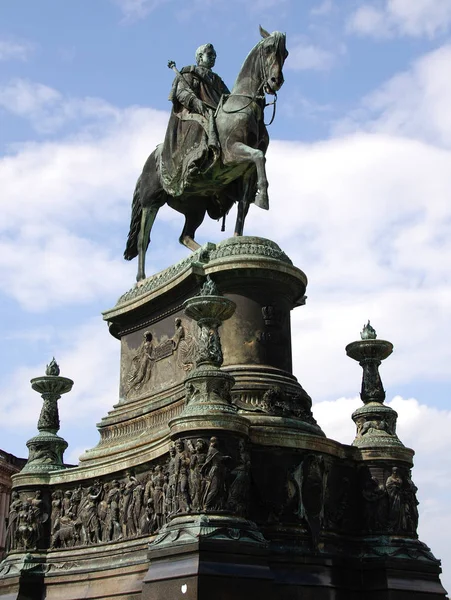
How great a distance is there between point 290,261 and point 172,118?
4.07 meters

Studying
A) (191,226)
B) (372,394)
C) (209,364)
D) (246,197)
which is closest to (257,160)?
(246,197)

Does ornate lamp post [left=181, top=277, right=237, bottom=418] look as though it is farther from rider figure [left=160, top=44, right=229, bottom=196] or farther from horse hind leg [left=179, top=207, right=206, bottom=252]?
horse hind leg [left=179, top=207, right=206, bottom=252]

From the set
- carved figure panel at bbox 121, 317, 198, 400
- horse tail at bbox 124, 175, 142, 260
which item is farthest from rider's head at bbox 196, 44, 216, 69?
carved figure panel at bbox 121, 317, 198, 400

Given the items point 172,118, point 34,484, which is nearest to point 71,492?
point 34,484

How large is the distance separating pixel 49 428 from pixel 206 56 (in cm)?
771

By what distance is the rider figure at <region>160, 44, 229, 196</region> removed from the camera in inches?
690

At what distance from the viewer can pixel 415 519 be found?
52.1 ft

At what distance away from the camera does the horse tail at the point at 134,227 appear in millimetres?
20103

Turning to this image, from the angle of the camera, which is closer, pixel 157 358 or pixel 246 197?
pixel 157 358

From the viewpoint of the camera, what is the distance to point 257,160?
→ 16688mm

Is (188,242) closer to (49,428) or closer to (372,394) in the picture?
(49,428)

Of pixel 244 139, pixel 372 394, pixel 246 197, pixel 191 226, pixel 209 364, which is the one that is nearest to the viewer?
pixel 209 364

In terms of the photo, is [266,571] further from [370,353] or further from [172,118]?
[172,118]

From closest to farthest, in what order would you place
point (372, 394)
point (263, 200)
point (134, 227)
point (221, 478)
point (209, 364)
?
point (221, 478) < point (209, 364) < point (263, 200) < point (372, 394) < point (134, 227)
